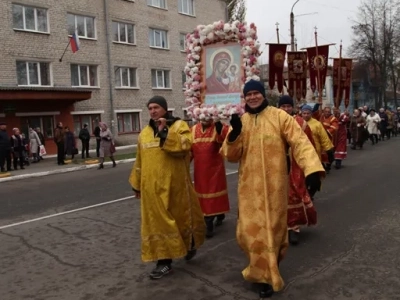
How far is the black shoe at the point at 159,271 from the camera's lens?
4.34m

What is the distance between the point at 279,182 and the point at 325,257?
4.85 ft

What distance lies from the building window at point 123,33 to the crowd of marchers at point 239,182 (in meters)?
22.6

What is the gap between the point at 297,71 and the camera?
693 inches

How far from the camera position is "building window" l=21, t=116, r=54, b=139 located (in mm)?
21641

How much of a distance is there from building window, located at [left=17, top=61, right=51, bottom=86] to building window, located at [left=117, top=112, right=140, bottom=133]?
5279mm

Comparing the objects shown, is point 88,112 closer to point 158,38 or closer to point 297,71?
point 158,38

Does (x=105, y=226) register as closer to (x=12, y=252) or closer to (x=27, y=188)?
(x=12, y=252)

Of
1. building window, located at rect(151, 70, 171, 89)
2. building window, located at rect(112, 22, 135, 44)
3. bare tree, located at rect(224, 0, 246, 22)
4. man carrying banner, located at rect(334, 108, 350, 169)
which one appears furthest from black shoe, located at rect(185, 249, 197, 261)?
bare tree, located at rect(224, 0, 246, 22)

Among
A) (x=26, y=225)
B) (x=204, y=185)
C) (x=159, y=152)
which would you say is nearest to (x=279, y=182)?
(x=159, y=152)

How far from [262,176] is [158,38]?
1079 inches

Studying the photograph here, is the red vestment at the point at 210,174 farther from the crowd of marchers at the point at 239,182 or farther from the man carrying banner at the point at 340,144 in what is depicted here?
the man carrying banner at the point at 340,144

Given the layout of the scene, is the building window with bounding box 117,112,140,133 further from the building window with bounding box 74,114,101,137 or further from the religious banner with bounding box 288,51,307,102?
the religious banner with bounding box 288,51,307,102

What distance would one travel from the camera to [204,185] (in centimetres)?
575

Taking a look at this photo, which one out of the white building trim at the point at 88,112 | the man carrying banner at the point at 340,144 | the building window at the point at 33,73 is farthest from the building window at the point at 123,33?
the man carrying banner at the point at 340,144
